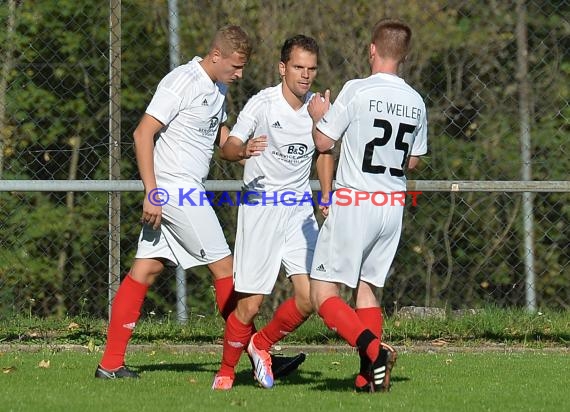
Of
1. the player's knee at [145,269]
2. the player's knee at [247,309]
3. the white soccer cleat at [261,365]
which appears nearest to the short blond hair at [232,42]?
the player's knee at [145,269]

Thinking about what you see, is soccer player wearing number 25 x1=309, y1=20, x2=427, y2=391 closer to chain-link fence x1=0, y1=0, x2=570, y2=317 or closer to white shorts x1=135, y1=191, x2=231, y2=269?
white shorts x1=135, y1=191, x2=231, y2=269

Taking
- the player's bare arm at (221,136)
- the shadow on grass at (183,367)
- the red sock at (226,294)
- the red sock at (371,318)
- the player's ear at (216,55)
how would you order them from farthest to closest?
the shadow on grass at (183,367) → the player's bare arm at (221,136) → the red sock at (226,294) → the player's ear at (216,55) → the red sock at (371,318)

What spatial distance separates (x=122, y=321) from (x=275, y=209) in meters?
1.09

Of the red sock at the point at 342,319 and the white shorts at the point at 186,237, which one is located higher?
the white shorts at the point at 186,237

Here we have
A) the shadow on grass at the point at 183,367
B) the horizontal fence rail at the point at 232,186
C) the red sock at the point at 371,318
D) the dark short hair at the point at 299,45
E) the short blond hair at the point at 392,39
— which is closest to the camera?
the short blond hair at the point at 392,39

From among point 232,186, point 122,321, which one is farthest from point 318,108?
point 232,186

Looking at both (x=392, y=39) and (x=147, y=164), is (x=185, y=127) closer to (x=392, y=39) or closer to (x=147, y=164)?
(x=147, y=164)

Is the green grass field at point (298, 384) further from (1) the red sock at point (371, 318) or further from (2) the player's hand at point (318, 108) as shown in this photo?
(2) the player's hand at point (318, 108)

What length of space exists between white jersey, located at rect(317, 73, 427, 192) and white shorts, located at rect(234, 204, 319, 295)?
547 millimetres

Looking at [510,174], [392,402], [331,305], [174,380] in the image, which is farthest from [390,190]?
[510,174]

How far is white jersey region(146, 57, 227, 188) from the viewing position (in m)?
6.80

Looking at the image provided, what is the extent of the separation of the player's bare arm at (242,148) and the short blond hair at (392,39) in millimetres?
728

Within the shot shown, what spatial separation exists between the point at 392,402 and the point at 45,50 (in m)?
4.14

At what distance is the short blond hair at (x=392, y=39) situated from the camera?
20.6 ft
